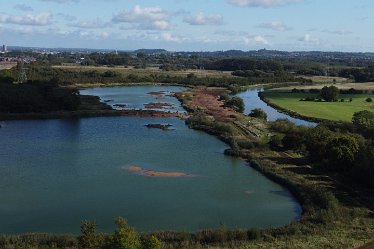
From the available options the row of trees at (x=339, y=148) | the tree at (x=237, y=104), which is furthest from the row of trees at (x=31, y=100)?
the row of trees at (x=339, y=148)

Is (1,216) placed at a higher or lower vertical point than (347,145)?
lower

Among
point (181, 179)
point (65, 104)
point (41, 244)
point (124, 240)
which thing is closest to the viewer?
point (124, 240)

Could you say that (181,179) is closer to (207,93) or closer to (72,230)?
(72,230)

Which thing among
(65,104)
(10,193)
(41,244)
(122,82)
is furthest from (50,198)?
(122,82)

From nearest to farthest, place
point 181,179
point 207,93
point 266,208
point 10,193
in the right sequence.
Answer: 1. point 266,208
2. point 10,193
3. point 181,179
4. point 207,93

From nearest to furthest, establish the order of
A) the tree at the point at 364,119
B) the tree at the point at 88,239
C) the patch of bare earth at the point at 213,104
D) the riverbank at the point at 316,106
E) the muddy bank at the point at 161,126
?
the tree at the point at 88,239, the tree at the point at 364,119, the muddy bank at the point at 161,126, the patch of bare earth at the point at 213,104, the riverbank at the point at 316,106

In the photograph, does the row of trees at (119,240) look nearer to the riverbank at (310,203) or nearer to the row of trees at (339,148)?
the riverbank at (310,203)

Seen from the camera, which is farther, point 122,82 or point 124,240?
point 122,82
